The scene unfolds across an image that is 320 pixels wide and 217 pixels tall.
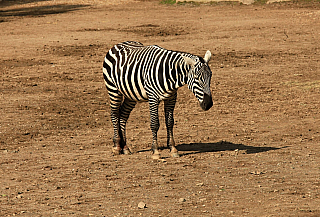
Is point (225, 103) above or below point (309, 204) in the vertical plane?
below

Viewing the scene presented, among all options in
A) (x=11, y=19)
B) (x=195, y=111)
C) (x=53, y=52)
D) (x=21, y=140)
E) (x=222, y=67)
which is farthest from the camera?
(x=11, y=19)

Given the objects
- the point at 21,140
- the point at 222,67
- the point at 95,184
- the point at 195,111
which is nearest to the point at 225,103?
the point at 195,111

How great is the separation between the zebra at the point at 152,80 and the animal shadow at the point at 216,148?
38 centimetres

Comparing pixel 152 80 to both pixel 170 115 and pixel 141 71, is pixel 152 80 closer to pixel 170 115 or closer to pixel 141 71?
pixel 141 71

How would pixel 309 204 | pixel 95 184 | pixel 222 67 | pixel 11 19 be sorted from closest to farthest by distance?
1. pixel 309 204
2. pixel 95 184
3. pixel 222 67
4. pixel 11 19

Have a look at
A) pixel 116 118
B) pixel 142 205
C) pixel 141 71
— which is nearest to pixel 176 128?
pixel 116 118

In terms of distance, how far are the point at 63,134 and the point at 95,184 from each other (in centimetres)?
321

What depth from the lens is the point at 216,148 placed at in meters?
9.80

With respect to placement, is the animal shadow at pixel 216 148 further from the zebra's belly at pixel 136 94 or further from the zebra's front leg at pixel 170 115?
the zebra's belly at pixel 136 94

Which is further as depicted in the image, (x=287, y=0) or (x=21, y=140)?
(x=287, y=0)

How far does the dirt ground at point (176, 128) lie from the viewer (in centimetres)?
740

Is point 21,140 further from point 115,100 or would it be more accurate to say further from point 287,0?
point 287,0

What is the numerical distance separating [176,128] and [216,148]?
65.8 inches

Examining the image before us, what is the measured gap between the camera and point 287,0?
27.7m
